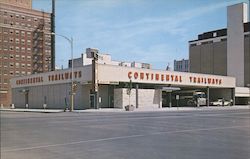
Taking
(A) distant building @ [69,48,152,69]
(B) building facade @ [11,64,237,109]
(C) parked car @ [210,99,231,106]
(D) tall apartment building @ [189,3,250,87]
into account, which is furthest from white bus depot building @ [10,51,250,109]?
(D) tall apartment building @ [189,3,250,87]

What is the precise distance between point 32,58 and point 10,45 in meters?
18.8

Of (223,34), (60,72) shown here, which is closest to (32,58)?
(60,72)

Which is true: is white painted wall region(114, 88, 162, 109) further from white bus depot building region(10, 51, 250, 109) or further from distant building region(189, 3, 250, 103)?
distant building region(189, 3, 250, 103)

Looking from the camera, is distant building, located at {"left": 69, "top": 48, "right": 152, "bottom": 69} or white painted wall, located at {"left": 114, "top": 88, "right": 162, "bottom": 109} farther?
distant building, located at {"left": 69, "top": 48, "right": 152, "bottom": 69}

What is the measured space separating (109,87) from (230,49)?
2670 inches

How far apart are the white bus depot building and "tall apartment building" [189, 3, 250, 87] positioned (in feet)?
124

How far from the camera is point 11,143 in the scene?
1170 cm

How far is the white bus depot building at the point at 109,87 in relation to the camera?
2079 inches

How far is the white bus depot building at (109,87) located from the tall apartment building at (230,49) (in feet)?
124

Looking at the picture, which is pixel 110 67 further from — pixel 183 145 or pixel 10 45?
pixel 183 145

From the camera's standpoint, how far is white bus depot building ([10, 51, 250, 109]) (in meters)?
52.8

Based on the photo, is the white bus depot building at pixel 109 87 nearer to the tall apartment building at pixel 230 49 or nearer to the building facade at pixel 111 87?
the building facade at pixel 111 87

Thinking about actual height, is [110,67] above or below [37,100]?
above

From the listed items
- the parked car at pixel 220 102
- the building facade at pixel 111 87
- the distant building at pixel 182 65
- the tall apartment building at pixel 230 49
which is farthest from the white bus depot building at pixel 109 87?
the distant building at pixel 182 65
